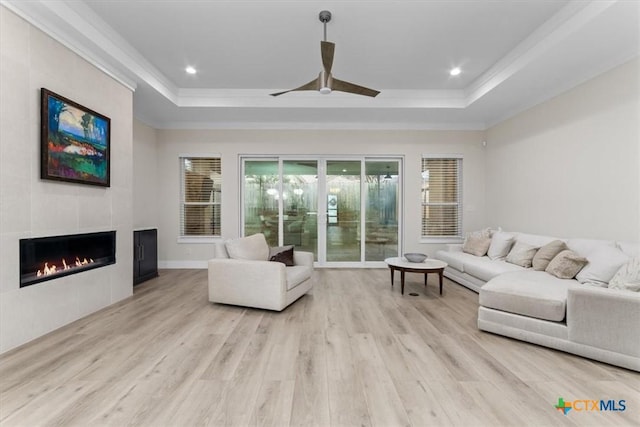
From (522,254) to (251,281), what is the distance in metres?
3.64

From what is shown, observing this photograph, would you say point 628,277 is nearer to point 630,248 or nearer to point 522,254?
point 630,248

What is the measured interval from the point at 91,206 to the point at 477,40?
4.95 m

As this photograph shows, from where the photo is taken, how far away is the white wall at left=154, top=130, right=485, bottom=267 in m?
5.97

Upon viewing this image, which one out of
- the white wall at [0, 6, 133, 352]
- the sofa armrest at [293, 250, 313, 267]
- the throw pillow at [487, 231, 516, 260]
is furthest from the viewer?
the throw pillow at [487, 231, 516, 260]

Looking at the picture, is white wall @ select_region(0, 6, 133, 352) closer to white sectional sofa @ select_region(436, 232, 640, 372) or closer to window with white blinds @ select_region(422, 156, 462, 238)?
white sectional sofa @ select_region(436, 232, 640, 372)

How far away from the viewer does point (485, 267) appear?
161 inches

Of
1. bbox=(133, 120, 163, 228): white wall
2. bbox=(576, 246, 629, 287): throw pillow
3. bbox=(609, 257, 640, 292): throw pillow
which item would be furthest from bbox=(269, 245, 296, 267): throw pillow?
bbox=(609, 257, 640, 292): throw pillow

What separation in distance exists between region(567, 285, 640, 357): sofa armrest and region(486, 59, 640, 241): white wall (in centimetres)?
148

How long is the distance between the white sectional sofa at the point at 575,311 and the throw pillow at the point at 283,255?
2404 mm

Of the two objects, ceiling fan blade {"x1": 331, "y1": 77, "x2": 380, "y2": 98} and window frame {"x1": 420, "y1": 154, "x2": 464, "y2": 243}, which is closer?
ceiling fan blade {"x1": 331, "y1": 77, "x2": 380, "y2": 98}

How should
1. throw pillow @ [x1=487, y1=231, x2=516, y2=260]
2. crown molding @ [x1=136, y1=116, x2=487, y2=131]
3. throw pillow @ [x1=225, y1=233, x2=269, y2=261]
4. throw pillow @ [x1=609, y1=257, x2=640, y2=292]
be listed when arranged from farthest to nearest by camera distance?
crown molding @ [x1=136, y1=116, x2=487, y2=131]
throw pillow @ [x1=487, y1=231, x2=516, y2=260]
throw pillow @ [x1=225, y1=233, x2=269, y2=261]
throw pillow @ [x1=609, y1=257, x2=640, y2=292]

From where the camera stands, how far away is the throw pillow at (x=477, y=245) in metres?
4.86

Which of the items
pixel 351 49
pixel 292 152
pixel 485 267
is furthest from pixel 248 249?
pixel 485 267

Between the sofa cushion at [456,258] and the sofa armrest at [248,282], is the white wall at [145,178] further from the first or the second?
the sofa cushion at [456,258]
